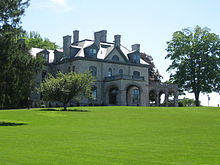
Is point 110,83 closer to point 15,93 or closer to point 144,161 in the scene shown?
point 15,93

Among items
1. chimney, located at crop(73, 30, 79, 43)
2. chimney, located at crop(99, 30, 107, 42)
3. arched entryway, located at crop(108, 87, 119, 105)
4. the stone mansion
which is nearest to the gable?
the stone mansion

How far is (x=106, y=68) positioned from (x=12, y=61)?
3232 centimetres

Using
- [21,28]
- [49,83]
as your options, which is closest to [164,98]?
[49,83]

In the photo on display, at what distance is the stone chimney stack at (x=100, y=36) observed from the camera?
62375mm

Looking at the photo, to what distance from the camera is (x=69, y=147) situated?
1371 centimetres

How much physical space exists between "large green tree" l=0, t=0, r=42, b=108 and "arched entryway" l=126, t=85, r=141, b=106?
3202 centimetres

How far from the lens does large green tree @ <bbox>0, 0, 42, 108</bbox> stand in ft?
95.4

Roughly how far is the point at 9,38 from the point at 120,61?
34.4 m

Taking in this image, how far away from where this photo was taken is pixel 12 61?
29547mm

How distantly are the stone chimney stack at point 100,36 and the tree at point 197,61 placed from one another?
1232 centimetres

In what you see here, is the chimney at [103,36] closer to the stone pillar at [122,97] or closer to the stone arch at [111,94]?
the stone arch at [111,94]

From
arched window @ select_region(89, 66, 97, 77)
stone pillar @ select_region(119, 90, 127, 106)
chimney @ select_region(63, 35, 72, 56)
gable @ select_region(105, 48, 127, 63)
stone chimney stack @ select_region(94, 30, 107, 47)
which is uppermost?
stone chimney stack @ select_region(94, 30, 107, 47)

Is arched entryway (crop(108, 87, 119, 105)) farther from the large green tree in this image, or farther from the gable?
the large green tree

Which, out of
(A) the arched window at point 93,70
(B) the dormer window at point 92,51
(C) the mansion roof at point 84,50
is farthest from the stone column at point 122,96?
(B) the dormer window at point 92,51
